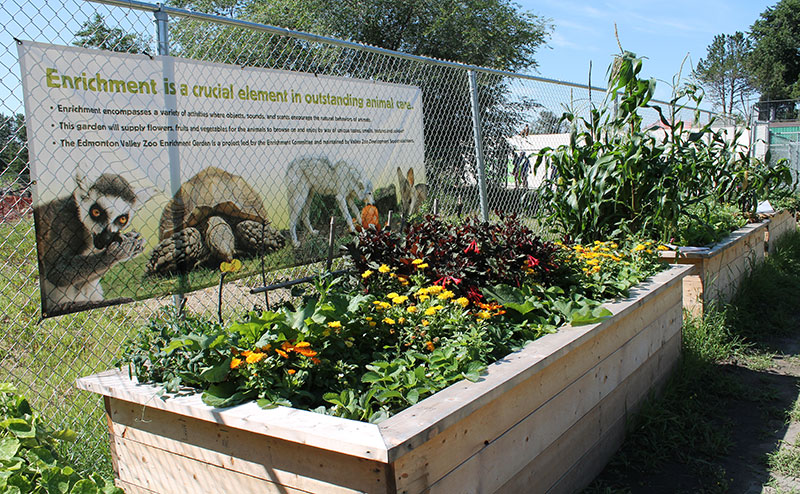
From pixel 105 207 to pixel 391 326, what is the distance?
4.64 feet

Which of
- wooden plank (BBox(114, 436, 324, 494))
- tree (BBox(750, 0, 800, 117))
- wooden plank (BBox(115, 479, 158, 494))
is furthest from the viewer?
tree (BBox(750, 0, 800, 117))

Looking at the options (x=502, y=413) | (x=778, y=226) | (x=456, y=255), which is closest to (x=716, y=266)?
(x=456, y=255)

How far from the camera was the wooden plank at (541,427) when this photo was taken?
213 centimetres

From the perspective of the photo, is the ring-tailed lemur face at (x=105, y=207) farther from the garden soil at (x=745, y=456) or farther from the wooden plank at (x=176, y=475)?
the garden soil at (x=745, y=456)

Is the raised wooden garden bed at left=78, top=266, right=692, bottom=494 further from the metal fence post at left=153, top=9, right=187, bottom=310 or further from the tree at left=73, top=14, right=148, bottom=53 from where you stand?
the tree at left=73, top=14, right=148, bottom=53

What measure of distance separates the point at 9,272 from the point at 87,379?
3856mm

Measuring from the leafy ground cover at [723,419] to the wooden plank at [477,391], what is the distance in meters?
0.76

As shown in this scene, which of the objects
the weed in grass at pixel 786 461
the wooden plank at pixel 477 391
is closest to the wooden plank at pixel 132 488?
the wooden plank at pixel 477 391

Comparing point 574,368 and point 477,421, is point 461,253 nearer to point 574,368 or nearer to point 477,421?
point 574,368

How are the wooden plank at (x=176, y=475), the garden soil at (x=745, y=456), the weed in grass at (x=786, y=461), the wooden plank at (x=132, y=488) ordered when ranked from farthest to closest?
1. the weed in grass at (x=786, y=461)
2. the garden soil at (x=745, y=456)
3. the wooden plank at (x=132, y=488)
4. the wooden plank at (x=176, y=475)

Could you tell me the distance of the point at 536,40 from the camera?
19.4 m

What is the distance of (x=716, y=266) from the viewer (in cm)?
543

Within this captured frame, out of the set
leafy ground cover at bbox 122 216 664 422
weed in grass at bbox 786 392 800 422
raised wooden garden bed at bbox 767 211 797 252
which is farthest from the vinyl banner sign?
raised wooden garden bed at bbox 767 211 797 252

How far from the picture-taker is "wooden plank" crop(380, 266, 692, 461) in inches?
74.1
